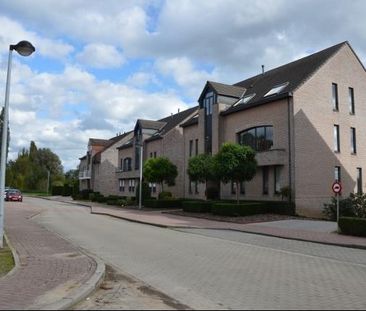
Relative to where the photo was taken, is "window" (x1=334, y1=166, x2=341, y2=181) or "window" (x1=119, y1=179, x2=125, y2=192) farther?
"window" (x1=119, y1=179, x2=125, y2=192)

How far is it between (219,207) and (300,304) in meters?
21.9

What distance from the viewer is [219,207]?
2912cm

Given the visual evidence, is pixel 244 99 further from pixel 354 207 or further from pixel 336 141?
pixel 354 207

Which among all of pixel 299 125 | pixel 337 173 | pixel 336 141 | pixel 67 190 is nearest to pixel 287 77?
pixel 299 125

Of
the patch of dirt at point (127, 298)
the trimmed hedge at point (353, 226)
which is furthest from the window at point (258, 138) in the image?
the patch of dirt at point (127, 298)

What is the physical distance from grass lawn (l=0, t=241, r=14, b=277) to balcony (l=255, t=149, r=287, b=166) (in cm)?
2044

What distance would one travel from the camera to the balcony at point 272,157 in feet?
99.0

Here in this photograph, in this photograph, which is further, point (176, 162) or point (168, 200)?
point (176, 162)

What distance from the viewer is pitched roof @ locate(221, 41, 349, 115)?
3188 cm

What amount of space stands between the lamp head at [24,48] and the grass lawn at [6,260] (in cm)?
530

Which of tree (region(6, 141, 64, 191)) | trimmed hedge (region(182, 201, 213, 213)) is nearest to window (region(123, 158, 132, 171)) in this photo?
trimmed hedge (region(182, 201, 213, 213))

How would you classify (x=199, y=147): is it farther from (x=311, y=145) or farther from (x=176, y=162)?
(x=311, y=145)

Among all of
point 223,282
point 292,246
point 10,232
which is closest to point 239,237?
point 292,246

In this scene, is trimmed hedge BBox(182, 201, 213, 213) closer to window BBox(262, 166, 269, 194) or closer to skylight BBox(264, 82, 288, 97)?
window BBox(262, 166, 269, 194)
